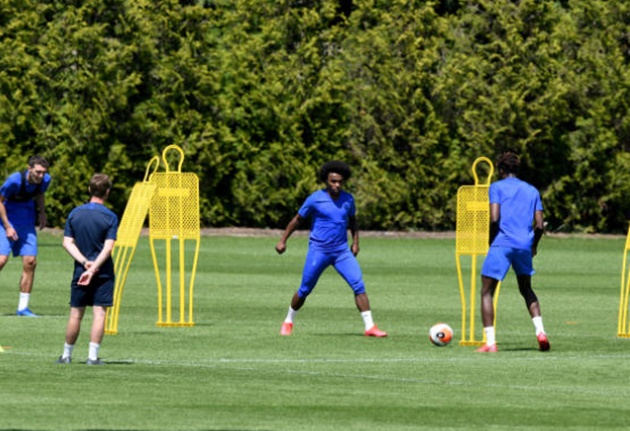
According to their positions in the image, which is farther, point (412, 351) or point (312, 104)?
point (312, 104)

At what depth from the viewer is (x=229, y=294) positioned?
26703 mm

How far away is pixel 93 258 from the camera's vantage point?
1526 cm

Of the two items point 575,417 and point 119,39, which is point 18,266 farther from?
point 575,417

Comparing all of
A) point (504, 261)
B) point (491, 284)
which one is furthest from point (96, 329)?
point (504, 261)

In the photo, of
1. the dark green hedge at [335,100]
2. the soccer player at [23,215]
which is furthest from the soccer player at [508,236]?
the dark green hedge at [335,100]

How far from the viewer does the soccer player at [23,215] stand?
21922 millimetres

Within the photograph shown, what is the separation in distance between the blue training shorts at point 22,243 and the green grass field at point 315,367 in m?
0.89

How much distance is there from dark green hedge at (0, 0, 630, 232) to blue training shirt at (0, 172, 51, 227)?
2200 centimetres

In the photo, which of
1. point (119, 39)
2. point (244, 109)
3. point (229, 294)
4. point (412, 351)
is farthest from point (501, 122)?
point (412, 351)

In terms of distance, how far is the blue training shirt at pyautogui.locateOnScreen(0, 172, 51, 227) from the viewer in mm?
22062

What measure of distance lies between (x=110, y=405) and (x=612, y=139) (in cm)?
3415

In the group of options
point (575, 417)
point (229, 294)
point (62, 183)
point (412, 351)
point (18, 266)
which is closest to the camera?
A: point (575, 417)

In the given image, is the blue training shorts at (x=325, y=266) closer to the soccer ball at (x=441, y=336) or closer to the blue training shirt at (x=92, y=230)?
the soccer ball at (x=441, y=336)

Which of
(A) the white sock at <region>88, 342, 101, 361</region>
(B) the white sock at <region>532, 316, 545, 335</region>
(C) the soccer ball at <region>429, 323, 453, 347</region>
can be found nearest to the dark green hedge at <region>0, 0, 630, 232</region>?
(C) the soccer ball at <region>429, 323, 453, 347</region>
